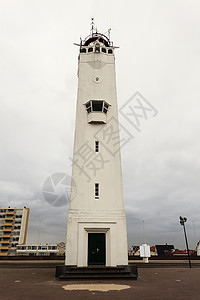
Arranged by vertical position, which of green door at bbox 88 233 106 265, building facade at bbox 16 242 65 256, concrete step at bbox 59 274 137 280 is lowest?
building facade at bbox 16 242 65 256

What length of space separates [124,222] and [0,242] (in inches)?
3905

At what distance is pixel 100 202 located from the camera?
21.1m

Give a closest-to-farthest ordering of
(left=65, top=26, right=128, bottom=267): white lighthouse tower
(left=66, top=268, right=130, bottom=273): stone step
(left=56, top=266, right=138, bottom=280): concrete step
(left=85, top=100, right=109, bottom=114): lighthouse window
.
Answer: (left=56, top=266, right=138, bottom=280): concrete step, (left=66, top=268, right=130, bottom=273): stone step, (left=65, top=26, right=128, bottom=267): white lighthouse tower, (left=85, top=100, right=109, bottom=114): lighthouse window

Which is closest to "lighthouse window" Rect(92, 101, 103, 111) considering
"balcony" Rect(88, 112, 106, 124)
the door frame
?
"balcony" Rect(88, 112, 106, 124)

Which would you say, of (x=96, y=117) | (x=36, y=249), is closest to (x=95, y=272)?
(x=96, y=117)

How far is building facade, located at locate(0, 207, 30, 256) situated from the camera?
98.6m

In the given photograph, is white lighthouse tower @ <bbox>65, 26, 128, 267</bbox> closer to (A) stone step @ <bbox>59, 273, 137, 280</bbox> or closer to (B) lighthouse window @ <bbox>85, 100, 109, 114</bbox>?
(B) lighthouse window @ <bbox>85, 100, 109, 114</bbox>

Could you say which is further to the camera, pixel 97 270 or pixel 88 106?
pixel 88 106

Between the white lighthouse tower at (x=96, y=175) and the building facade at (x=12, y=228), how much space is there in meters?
93.1

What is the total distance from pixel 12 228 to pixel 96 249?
9572 centimetres

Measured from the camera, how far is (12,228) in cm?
10144

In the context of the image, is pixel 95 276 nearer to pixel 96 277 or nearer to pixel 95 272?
pixel 96 277

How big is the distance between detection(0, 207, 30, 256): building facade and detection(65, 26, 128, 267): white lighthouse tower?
93.1m

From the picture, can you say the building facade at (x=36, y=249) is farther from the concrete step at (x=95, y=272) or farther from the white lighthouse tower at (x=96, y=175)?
the concrete step at (x=95, y=272)
